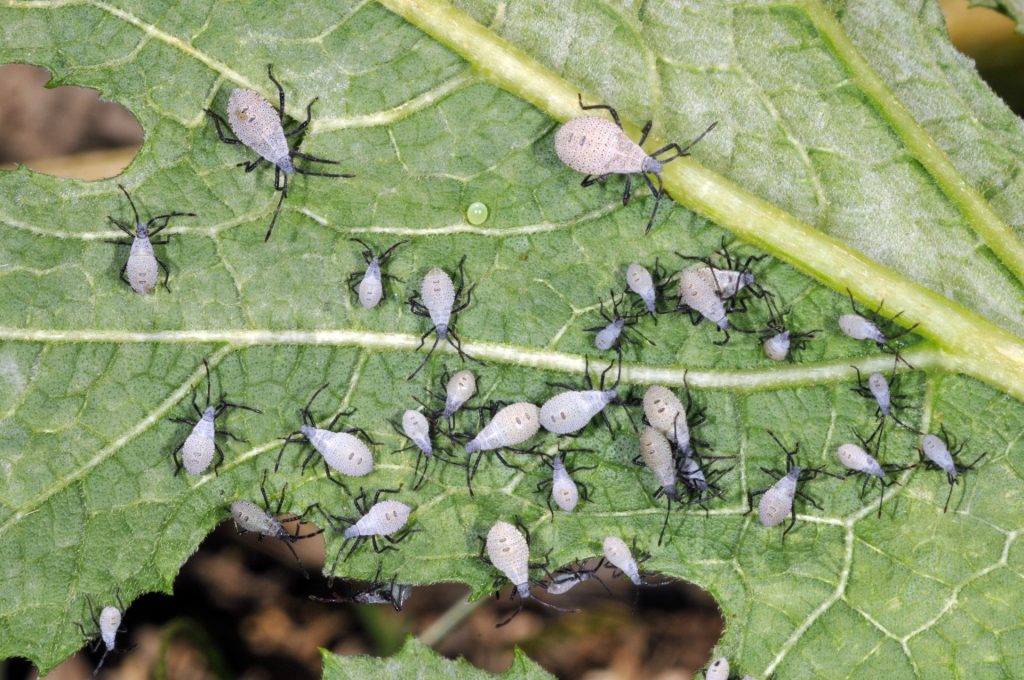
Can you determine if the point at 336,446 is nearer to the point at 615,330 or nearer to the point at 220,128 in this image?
the point at 615,330

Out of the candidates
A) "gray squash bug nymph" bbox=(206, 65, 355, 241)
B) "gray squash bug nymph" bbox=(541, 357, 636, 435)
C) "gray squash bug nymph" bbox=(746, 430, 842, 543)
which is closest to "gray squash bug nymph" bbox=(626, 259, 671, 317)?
"gray squash bug nymph" bbox=(541, 357, 636, 435)

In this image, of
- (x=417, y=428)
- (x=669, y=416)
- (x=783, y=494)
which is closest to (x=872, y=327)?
(x=783, y=494)

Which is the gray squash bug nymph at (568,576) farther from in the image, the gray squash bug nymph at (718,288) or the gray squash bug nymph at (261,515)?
the gray squash bug nymph at (718,288)

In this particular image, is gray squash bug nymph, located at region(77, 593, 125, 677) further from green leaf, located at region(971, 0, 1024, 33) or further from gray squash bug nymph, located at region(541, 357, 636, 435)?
green leaf, located at region(971, 0, 1024, 33)

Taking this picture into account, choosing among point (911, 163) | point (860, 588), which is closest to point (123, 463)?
point (860, 588)

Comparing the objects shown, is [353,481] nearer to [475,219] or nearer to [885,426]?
[475,219]
